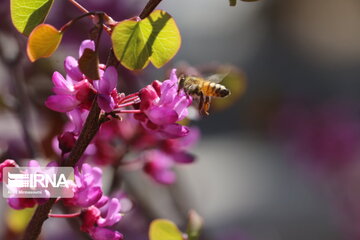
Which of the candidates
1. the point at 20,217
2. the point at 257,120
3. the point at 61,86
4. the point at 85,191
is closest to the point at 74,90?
the point at 61,86

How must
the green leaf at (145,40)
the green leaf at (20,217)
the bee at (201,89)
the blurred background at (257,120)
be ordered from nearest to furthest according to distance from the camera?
the green leaf at (145,40), the bee at (201,89), the green leaf at (20,217), the blurred background at (257,120)

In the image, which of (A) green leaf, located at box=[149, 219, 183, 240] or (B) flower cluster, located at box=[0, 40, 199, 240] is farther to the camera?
(A) green leaf, located at box=[149, 219, 183, 240]

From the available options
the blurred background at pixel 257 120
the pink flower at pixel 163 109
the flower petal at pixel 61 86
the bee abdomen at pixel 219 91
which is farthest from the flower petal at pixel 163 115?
the blurred background at pixel 257 120

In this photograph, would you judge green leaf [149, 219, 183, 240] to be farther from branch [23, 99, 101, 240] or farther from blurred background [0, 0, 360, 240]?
blurred background [0, 0, 360, 240]

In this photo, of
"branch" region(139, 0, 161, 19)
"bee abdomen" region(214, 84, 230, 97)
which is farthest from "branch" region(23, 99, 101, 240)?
"bee abdomen" region(214, 84, 230, 97)

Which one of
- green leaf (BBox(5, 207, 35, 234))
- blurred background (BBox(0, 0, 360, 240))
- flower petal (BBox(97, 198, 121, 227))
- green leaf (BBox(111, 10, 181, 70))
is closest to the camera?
green leaf (BBox(111, 10, 181, 70))

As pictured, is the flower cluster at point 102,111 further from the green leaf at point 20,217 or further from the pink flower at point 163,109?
the green leaf at point 20,217
